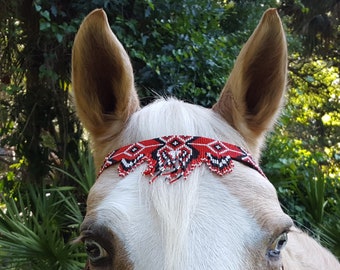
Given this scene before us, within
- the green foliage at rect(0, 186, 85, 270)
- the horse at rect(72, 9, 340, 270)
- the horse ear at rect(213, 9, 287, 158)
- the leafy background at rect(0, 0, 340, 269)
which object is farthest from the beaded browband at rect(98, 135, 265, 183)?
the green foliage at rect(0, 186, 85, 270)

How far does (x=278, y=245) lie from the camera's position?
169cm

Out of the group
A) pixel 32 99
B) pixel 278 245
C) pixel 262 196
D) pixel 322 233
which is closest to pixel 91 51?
pixel 262 196

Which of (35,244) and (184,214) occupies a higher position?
(184,214)

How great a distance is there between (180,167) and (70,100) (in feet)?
13.6

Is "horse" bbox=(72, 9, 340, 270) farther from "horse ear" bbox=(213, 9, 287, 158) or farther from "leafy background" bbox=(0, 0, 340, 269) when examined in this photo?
"leafy background" bbox=(0, 0, 340, 269)

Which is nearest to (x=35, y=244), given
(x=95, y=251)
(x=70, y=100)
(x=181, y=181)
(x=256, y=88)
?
(x=70, y=100)

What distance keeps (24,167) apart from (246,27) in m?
3.46

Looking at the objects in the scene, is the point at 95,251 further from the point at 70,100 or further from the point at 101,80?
the point at 70,100

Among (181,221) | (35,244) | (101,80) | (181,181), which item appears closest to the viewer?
(181,221)

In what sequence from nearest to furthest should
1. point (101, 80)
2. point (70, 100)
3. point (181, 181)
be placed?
1. point (181, 181)
2. point (101, 80)
3. point (70, 100)

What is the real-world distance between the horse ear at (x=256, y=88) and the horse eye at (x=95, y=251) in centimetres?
80

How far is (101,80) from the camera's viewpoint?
2078 millimetres

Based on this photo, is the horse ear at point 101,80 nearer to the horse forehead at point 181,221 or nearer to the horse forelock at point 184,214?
the horse forelock at point 184,214

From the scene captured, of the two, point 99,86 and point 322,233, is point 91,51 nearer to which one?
point 99,86
